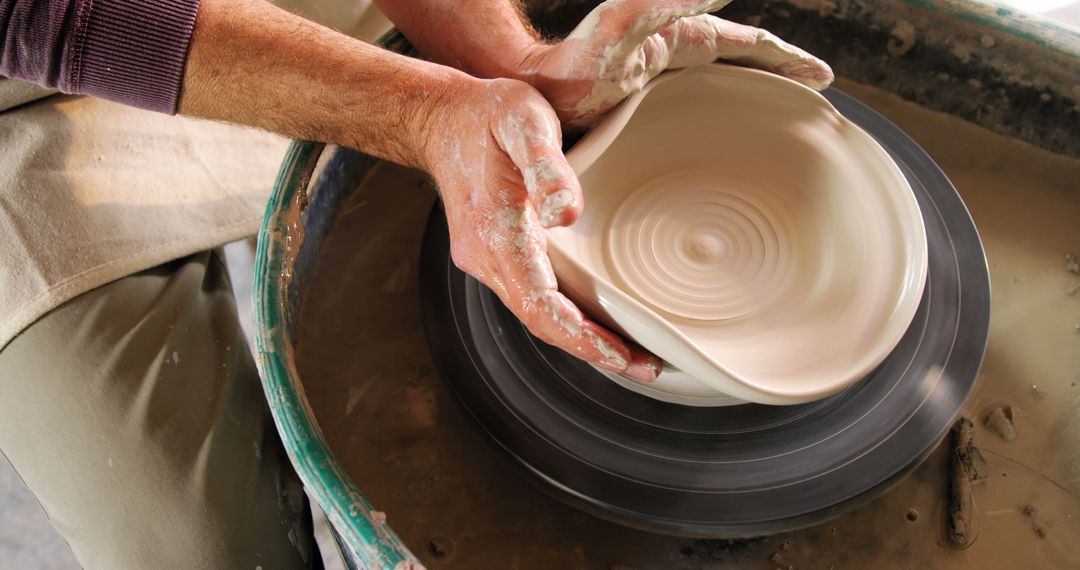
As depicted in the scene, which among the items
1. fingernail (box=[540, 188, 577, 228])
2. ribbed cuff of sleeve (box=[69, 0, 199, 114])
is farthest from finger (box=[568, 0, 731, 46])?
ribbed cuff of sleeve (box=[69, 0, 199, 114])

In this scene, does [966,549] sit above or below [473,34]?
below

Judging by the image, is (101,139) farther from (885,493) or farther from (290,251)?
(885,493)

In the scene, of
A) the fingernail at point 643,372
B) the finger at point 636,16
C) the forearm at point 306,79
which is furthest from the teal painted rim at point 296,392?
the finger at point 636,16

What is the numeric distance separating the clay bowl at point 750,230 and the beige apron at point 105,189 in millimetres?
666

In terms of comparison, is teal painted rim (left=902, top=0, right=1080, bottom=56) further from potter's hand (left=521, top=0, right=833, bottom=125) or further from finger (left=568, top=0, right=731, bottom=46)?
finger (left=568, top=0, right=731, bottom=46)

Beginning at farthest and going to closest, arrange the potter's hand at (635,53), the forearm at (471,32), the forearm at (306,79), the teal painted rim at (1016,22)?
the teal painted rim at (1016,22) → the forearm at (471,32) → the forearm at (306,79) → the potter's hand at (635,53)

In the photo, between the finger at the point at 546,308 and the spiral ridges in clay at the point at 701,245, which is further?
the spiral ridges in clay at the point at 701,245

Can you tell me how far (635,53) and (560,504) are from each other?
61 centimetres

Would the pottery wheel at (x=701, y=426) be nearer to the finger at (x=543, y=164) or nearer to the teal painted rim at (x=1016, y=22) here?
the finger at (x=543, y=164)

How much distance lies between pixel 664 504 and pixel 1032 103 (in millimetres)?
1004

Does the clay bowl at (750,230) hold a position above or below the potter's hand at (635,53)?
below

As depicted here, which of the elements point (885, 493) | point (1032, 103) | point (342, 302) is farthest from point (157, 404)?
point (1032, 103)

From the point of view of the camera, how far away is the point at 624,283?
1.13 metres

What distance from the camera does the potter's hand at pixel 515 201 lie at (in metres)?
0.92
